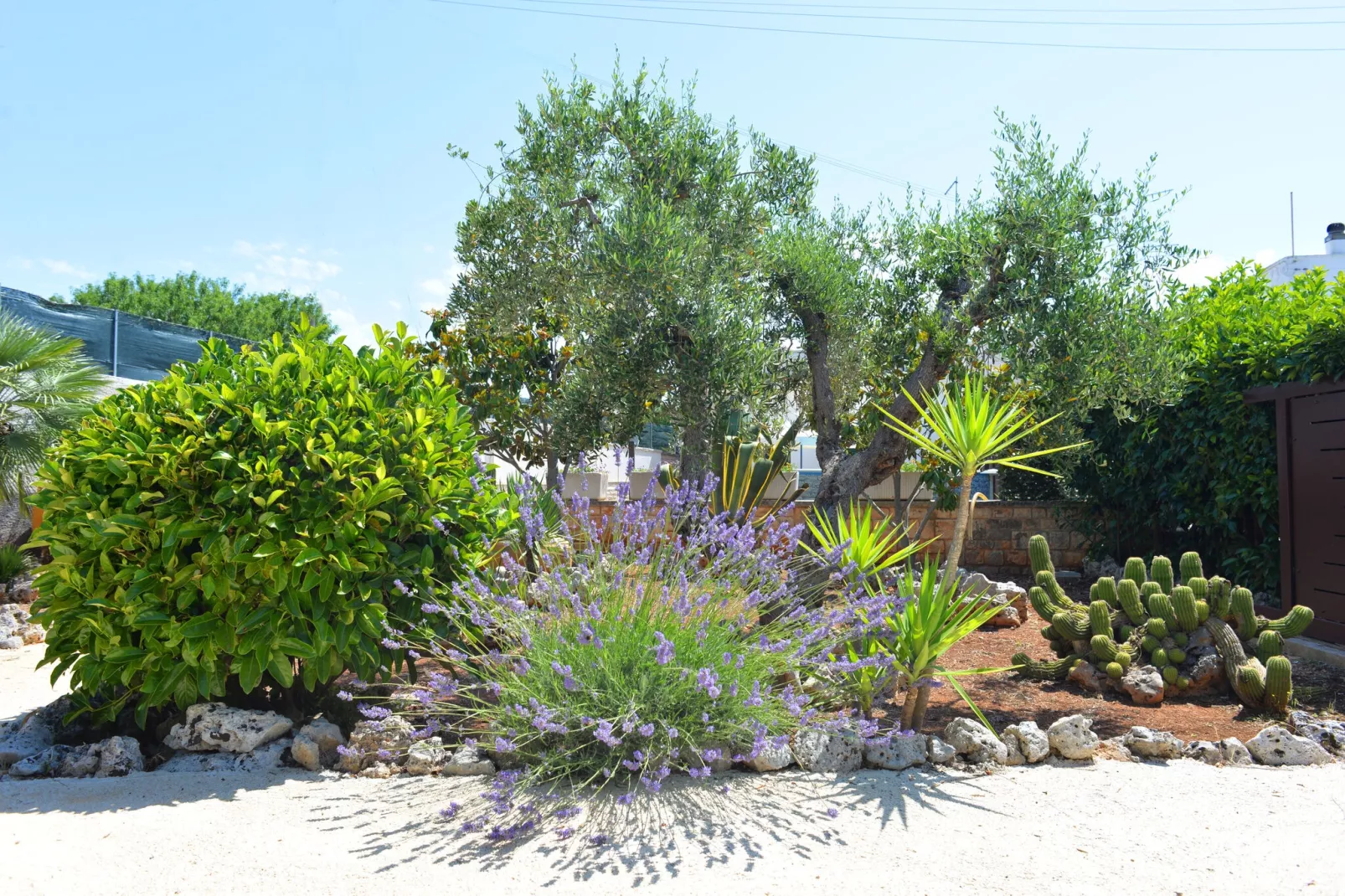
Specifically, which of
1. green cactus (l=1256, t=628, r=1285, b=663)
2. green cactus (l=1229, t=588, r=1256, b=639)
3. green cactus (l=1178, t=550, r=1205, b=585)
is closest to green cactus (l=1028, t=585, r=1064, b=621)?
green cactus (l=1178, t=550, r=1205, b=585)

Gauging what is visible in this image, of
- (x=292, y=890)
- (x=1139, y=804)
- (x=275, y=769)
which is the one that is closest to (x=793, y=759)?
(x=1139, y=804)

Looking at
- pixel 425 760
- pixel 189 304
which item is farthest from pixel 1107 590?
pixel 189 304

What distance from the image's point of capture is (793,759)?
3865mm

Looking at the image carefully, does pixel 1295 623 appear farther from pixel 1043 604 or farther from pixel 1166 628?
pixel 1043 604

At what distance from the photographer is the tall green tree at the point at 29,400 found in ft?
26.9

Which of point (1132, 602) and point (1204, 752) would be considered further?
point (1132, 602)

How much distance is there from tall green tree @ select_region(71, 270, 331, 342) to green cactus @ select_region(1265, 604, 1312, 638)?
1546 inches

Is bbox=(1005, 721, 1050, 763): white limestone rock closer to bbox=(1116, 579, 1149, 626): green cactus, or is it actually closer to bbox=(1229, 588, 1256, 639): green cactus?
bbox=(1116, 579, 1149, 626): green cactus

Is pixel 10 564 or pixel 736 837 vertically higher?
pixel 10 564

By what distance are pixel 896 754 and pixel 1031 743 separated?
639 millimetres

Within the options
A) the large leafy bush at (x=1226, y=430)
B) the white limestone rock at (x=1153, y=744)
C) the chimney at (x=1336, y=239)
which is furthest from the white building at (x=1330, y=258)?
the white limestone rock at (x=1153, y=744)

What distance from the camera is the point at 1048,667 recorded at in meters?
5.55

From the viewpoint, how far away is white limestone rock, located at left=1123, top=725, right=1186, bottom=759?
162 inches

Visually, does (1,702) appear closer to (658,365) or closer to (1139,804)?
(658,365)
